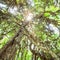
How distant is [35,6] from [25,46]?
37cm

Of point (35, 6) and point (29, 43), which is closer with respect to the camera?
point (29, 43)

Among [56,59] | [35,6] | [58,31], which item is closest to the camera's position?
[56,59]

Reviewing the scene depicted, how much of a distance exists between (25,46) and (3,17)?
0.29m

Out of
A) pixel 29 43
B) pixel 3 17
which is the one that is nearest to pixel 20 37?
pixel 29 43

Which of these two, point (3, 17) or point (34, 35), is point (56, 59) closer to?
point (34, 35)

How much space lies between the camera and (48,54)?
135cm

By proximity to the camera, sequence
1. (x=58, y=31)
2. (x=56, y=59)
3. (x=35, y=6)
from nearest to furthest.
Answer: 1. (x=56, y=59)
2. (x=58, y=31)
3. (x=35, y=6)

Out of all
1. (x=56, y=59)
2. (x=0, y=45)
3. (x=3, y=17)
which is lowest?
(x=56, y=59)

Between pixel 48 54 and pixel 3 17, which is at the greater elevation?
pixel 3 17

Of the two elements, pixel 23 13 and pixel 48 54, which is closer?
pixel 48 54

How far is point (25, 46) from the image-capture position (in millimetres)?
1370

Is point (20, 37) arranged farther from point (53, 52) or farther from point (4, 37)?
point (53, 52)

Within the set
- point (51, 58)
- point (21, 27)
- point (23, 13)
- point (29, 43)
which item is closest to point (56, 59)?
point (51, 58)

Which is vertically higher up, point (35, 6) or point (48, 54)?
point (35, 6)
